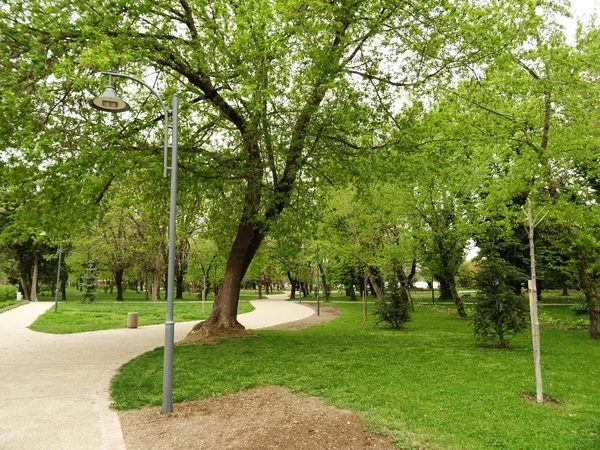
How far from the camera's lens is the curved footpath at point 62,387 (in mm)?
5262

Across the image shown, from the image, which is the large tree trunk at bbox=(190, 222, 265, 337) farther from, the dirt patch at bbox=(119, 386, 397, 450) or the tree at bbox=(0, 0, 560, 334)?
the dirt patch at bbox=(119, 386, 397, 450)

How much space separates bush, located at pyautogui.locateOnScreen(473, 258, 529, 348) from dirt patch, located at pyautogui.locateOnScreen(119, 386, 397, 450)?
624 centimetres

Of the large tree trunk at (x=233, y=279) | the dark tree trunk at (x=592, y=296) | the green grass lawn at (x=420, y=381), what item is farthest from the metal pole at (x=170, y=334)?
the dark tree trunk at (x=592, y=296)

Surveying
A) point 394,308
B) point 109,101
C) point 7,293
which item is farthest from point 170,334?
point 7,293

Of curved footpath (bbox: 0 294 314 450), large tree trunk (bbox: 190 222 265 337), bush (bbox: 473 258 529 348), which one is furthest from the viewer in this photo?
large tree trunk (bbox: 190 222 265 337)

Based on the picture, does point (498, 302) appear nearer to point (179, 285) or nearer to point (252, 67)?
point (252, 67)

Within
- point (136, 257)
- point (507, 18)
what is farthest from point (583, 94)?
point (136, 257)

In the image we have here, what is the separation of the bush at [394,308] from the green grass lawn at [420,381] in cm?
285

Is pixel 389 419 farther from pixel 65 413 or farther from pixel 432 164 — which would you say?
pixel 432 164

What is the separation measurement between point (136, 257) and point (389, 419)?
123 ft

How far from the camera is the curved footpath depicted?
17.3 feet

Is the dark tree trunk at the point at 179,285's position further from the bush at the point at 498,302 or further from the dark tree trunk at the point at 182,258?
the bush at the point at 498,302

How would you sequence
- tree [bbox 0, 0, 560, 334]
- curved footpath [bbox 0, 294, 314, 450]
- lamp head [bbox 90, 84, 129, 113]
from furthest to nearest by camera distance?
tree [bbox 0, 0, 560, 334] < lamp head [bbox 90, 84, 129, 113] < curved footpath [bbox 0, 294, 314, 450]

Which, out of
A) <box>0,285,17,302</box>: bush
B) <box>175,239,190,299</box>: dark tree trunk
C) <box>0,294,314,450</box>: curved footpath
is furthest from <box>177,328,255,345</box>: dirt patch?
<box>0,285,17,302</box>: bush
